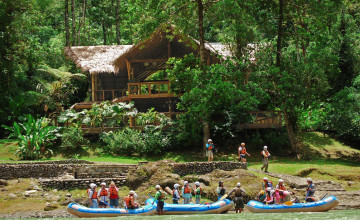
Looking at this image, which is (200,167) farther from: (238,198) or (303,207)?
(303,207)

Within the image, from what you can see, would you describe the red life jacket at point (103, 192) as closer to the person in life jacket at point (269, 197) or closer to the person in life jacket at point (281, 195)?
the person in life jacket at point (269, 197)

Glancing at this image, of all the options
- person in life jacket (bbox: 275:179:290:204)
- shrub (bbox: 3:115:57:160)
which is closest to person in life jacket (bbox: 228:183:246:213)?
person in life jacket (bbox: 275:179:290:204)

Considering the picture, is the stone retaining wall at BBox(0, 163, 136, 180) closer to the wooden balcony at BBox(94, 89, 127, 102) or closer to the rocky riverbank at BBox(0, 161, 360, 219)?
the rocky riverbank at BBox(0, 161, 360, 219)

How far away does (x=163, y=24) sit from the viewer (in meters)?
29.5

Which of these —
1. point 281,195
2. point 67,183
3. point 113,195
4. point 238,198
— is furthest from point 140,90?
point 281,195

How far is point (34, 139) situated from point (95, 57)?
10.3 meters

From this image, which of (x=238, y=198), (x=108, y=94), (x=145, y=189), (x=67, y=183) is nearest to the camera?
(x=238, y=198)

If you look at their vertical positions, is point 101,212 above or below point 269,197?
below

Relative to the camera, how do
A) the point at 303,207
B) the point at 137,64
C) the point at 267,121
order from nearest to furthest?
the point at 303,207, the point at 267,121, the point at 137,64

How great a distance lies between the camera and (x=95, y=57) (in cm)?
3622

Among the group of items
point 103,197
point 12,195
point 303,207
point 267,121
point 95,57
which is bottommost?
point 303,207

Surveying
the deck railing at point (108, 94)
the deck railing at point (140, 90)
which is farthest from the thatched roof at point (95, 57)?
the deck railing at point (140, 90)

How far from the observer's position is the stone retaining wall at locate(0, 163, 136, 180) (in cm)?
2375

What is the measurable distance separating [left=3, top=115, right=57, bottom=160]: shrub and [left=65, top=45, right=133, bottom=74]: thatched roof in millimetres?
6634
